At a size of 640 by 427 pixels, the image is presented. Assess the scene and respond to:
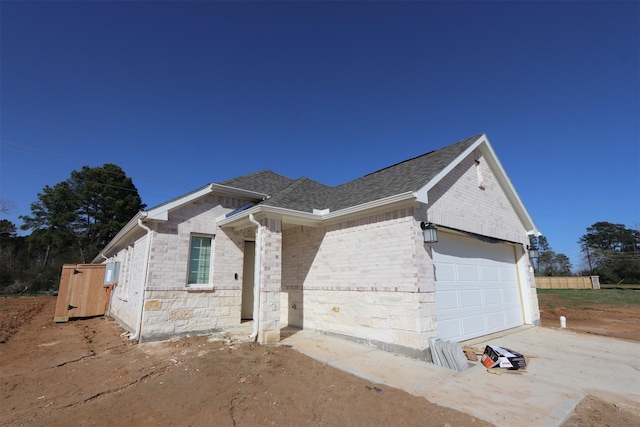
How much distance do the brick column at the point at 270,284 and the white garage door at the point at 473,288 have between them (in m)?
3.76

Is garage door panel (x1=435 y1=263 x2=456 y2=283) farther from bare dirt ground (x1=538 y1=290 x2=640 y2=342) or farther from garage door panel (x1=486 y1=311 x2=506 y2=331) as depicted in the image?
bare dirt ground (x1=538 y1=290 x2=640 y2=342)

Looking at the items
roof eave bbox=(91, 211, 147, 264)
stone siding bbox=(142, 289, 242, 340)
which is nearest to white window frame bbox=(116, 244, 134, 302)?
roof eave bbox=(91, 211, 147, 264)

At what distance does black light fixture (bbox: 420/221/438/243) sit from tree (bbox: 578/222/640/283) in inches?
1994

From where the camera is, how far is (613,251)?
4806cm

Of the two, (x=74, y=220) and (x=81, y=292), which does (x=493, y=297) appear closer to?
(x=81, y=292)

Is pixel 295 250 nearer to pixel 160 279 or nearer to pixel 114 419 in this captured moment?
pixel 160 279

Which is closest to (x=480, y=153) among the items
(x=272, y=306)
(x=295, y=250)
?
(x=295, y=250)

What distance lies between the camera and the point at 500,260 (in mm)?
9797

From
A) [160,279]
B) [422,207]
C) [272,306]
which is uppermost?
[422,207]

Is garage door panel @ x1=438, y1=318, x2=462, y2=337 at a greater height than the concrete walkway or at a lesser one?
greater

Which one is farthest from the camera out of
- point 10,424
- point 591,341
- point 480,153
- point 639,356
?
point 480,153

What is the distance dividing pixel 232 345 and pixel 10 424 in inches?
145

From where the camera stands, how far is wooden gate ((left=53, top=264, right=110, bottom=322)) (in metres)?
11.7

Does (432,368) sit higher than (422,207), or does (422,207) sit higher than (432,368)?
(422,207)
